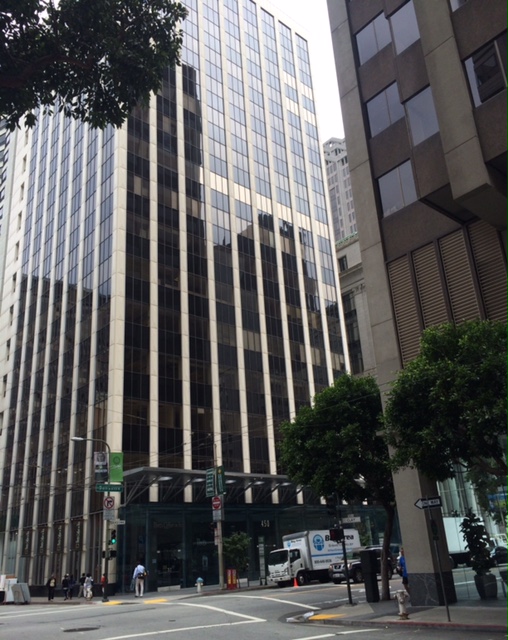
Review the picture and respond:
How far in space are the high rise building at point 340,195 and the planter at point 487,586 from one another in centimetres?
13174

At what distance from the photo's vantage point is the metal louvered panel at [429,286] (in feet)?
64.2

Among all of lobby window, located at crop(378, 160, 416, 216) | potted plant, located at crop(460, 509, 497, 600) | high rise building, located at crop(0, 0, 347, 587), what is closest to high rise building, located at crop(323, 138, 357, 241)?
high rise building, located at crop(0, 0, 347, 587)

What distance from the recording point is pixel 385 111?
885 inches

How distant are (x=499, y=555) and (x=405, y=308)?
335 inches

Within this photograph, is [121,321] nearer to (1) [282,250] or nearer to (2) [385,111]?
(1) [282,250]

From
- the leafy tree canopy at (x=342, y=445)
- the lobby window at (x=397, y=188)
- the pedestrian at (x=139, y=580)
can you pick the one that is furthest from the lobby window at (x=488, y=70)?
the pedestrian at (x=139, y=580)

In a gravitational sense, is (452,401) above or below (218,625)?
above

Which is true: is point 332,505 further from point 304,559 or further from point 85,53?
point 85,53

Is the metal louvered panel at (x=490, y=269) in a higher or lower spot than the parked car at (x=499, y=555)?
higher

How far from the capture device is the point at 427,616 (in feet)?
55.1

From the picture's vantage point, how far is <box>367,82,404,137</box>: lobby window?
72.1ft

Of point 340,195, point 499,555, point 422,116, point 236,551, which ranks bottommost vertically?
point 499,555

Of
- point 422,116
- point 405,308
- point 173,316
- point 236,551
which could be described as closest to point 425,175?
point 422,116

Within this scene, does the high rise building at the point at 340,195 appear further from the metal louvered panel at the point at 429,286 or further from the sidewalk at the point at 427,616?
the sidewalk at the point at 427,616
